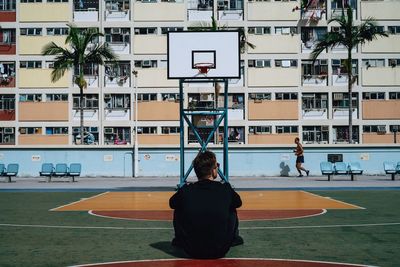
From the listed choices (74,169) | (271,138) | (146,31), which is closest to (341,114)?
(271,138)

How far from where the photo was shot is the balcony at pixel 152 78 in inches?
2023

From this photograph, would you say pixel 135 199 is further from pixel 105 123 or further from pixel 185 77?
pixel 105 123

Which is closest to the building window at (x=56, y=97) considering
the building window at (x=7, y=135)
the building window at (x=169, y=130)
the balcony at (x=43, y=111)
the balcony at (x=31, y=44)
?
the balcony at (x=43, y=111)

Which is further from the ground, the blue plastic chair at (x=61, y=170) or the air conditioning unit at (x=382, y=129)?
the air conditioning unit at (x=382, y=129)

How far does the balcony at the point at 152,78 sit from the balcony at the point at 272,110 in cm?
720

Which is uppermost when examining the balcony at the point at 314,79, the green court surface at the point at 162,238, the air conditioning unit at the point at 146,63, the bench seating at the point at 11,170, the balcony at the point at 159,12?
the balcony at the point at 159,12

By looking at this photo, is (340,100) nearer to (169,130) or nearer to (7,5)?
(169,130)

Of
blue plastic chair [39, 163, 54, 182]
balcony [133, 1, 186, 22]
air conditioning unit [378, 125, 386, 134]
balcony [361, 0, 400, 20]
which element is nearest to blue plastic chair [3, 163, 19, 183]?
blue plastic chair [39, 163, 54, 182]

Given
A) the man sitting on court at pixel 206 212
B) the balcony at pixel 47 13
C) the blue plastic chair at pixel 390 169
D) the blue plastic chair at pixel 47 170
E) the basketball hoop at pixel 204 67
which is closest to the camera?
the man sitting on court at pixel 206 212

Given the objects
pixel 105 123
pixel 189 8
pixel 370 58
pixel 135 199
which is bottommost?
pixel 135 199

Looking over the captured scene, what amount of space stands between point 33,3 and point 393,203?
1642 inches

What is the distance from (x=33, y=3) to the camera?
52.4 meters

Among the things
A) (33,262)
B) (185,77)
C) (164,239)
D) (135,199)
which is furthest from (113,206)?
(33,262)

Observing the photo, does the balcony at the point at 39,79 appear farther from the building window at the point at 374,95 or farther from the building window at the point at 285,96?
the building window at the point at 374,95
